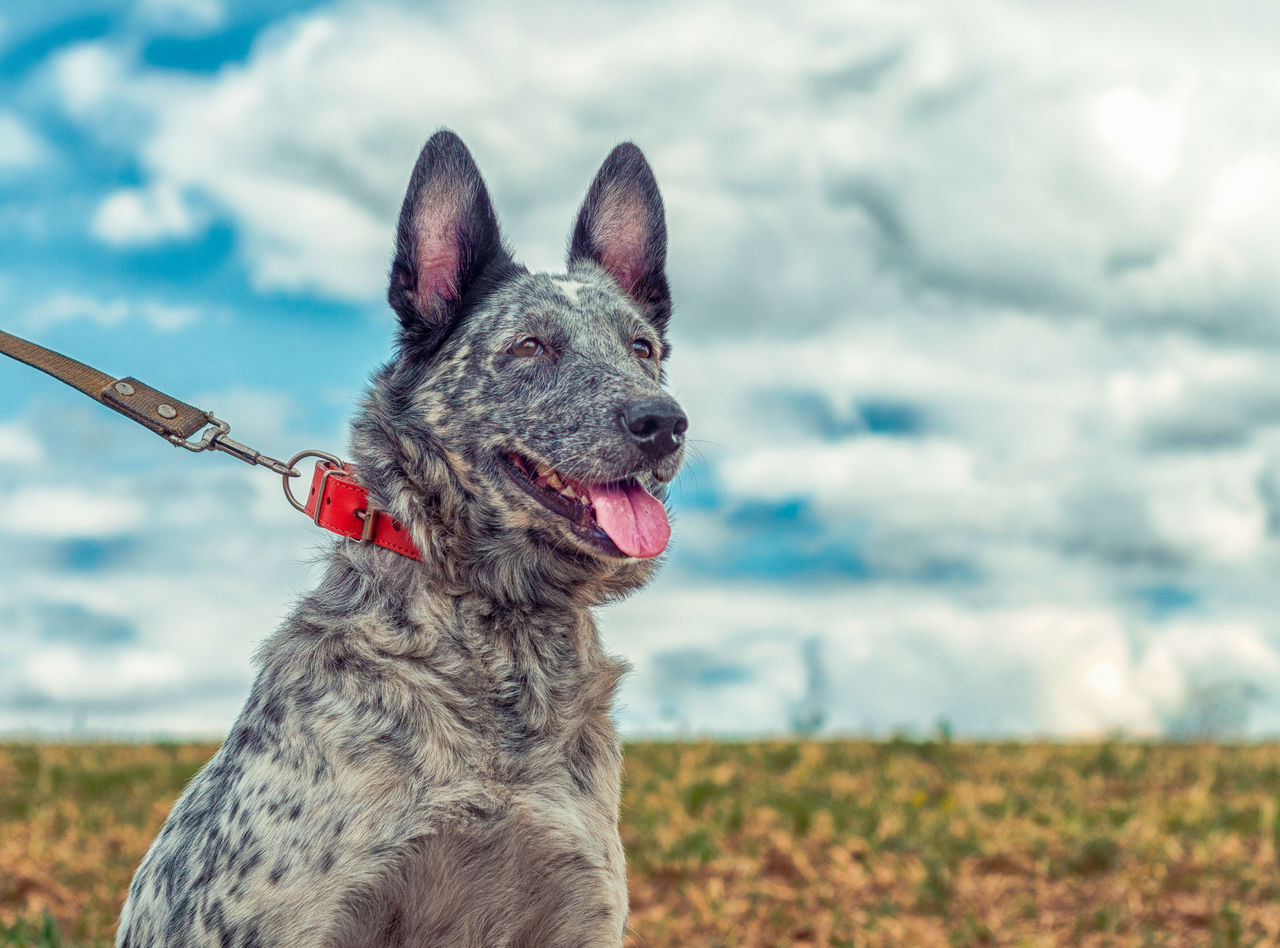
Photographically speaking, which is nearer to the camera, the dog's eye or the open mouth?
the open mouth

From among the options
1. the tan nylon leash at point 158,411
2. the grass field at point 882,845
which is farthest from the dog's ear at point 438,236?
the grass field at point 882,845

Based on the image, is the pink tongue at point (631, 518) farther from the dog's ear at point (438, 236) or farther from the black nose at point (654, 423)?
the dog's ear at point (438, 236)

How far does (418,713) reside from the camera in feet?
12.7

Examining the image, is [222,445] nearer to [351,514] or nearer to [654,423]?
[351,514]

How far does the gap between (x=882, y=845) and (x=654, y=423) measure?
5698 millimetres

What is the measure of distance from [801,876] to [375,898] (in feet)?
16.6

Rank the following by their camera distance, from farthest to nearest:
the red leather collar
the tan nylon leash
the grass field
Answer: the grass field, the tan nylon leash, the red leather collar

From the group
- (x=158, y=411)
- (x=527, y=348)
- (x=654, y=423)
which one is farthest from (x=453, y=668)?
(x=158, y=411)

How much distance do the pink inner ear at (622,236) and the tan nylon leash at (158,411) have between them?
180 centimetres

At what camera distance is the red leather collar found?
13.6 ft

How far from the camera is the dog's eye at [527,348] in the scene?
4.64m

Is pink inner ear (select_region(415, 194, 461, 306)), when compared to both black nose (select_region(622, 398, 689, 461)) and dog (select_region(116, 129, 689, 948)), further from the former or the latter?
black nose (select_region(622, 398, 689, 461))

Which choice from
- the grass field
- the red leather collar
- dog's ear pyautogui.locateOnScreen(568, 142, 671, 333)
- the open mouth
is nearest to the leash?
the red leather collar

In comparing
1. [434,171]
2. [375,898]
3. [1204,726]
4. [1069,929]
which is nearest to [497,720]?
[375,898]
